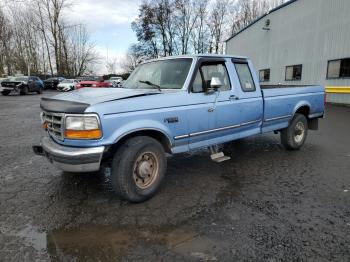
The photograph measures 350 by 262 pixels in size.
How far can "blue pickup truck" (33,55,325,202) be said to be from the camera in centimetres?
359

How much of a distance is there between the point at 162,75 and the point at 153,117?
125 centimetres

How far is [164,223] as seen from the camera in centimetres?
351

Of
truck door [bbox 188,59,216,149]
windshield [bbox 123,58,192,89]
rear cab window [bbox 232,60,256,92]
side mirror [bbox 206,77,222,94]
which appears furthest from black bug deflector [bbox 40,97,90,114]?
rear cab window [bbox 232,60,256,92]

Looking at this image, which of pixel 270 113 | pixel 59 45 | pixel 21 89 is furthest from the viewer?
pixel 59 45

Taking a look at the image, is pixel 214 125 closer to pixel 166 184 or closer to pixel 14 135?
pixel 166 184

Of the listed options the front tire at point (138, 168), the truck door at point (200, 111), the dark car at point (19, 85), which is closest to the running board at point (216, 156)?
the truck door at point (200, 111)

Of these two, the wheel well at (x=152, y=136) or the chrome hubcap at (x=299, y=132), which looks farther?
the chrome hubcap at (x=299, y=132)

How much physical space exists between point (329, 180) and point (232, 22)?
6133cm

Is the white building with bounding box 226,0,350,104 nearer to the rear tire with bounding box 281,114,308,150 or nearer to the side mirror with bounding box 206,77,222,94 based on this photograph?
the rear tire with bounding box 281,114,308,150

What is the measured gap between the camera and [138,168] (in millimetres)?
4027

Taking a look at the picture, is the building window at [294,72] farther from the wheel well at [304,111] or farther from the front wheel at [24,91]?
the front wheel at [24,91]

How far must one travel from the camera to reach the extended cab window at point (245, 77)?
5.55 metres

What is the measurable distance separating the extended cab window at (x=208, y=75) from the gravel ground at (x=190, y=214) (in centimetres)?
154

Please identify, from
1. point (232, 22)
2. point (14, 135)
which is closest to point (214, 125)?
point (14, 135)
